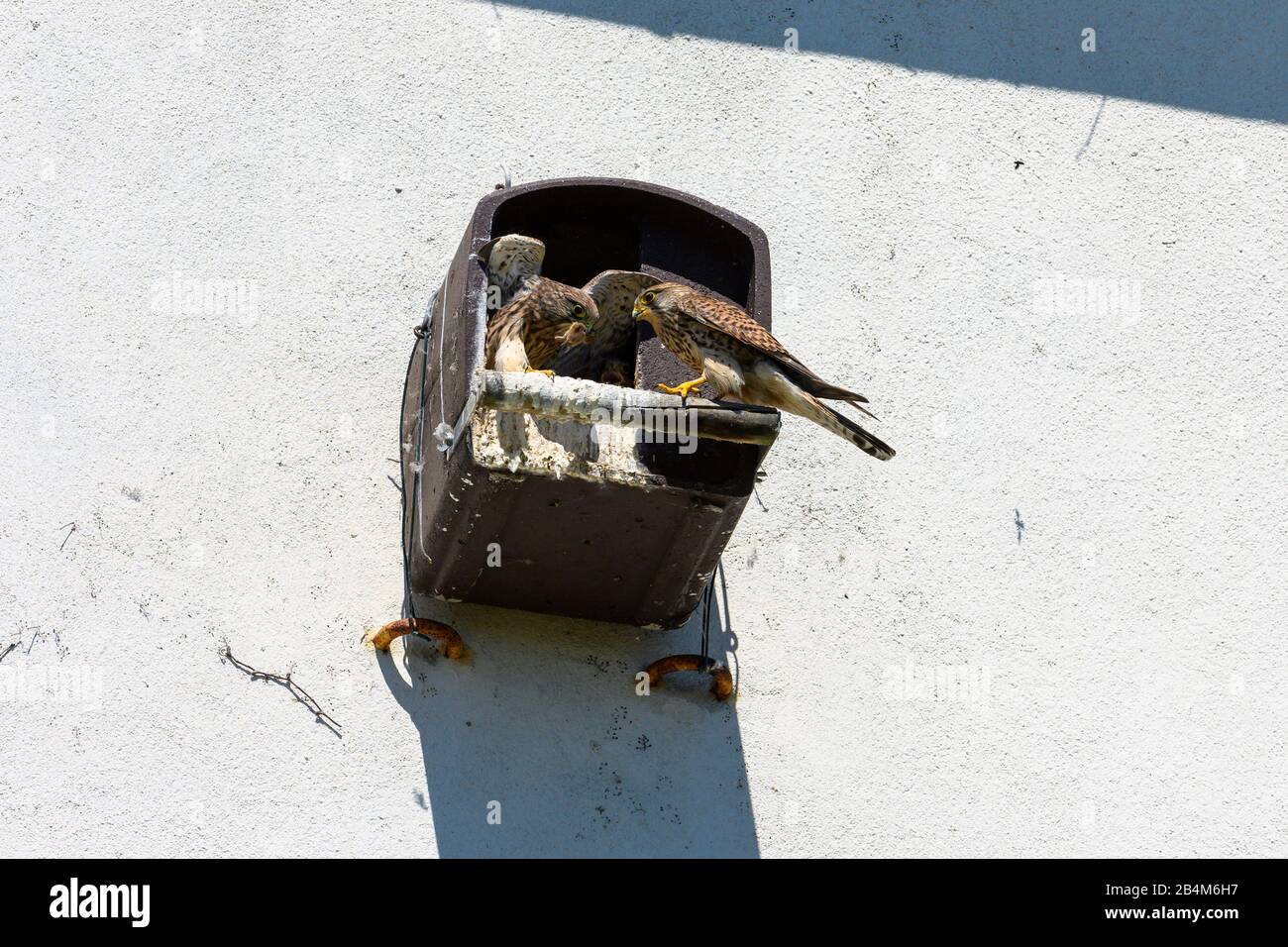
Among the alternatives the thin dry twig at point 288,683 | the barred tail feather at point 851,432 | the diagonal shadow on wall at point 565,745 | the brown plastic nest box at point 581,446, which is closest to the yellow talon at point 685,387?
the brown plastic nest box at point 581,446

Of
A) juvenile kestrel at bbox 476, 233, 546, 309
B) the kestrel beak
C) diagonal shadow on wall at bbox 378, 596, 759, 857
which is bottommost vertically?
diagonal shadow on wall at bbox 378, 596, 759, 857

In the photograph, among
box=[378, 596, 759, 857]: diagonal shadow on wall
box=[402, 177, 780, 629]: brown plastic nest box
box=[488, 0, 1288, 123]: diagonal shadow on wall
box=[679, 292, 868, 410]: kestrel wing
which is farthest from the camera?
box=[488, 0, 1288, 123]: diagonal shadow on wall

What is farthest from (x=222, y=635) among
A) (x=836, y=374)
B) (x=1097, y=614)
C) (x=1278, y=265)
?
(x=1278, y=265)

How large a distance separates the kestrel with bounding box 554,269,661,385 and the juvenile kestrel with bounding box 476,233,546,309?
20 centimetres

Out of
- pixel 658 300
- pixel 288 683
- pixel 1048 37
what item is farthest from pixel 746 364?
pixel 1048 37

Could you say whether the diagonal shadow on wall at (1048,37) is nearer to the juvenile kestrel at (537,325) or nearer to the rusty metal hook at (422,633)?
the juvenile kestrel at (537,325)

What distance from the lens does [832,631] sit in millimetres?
5895

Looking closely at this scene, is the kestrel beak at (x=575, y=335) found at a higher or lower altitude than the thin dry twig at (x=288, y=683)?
higher

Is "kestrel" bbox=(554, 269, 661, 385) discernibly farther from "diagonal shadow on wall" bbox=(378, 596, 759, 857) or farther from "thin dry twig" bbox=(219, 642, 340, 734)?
"thin dry twig" bbox=(219, 642, 340, 734)

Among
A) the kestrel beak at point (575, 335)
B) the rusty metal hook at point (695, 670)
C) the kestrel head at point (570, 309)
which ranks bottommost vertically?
the rusty metal hook at point (695, 670)

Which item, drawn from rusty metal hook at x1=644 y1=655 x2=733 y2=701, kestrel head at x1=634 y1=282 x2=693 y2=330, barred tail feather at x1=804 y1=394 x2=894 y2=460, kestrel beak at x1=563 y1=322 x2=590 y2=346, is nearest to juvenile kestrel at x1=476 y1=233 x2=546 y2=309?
kestrel beak at x1=563 y1=322 x2=590 y2=346

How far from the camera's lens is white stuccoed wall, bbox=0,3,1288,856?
217 inches

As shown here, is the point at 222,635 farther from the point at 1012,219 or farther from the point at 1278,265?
the point at 1278,265

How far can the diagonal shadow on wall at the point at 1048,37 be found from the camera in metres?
6.86
